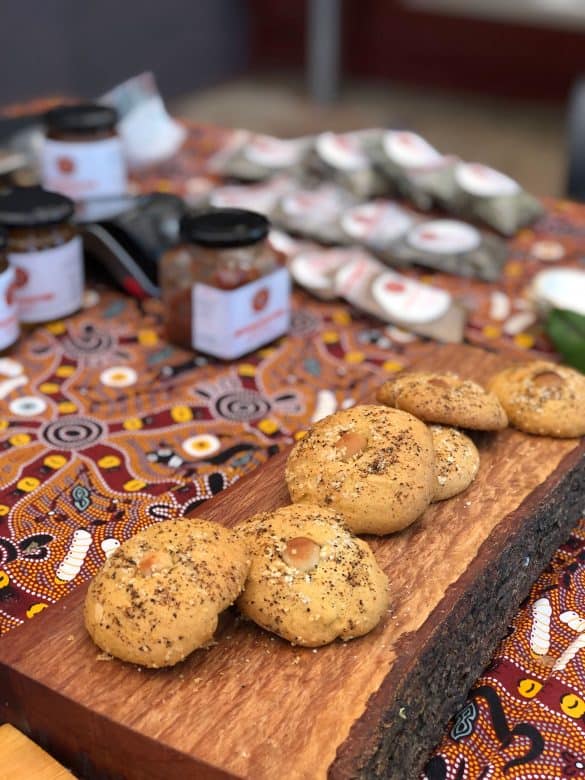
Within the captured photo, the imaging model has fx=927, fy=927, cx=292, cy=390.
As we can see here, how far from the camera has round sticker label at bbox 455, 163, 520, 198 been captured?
1.67 meters

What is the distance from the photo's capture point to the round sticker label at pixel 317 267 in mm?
1447

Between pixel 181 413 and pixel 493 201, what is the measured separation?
0.80m

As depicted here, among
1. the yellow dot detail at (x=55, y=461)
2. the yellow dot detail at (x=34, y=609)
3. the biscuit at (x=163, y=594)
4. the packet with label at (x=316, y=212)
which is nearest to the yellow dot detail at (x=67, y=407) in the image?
the yellow dot detail at (x=55, y=461)

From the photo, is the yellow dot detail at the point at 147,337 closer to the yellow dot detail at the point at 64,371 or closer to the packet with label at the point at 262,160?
the yellow dot detail at the point at 64,371

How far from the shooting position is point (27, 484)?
999mm

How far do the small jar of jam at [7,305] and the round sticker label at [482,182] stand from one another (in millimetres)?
864

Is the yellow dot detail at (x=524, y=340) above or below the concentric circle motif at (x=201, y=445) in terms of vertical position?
below

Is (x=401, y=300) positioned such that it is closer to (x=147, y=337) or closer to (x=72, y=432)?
(x=147, y=337)

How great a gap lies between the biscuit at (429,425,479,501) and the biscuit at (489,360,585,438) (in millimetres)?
89

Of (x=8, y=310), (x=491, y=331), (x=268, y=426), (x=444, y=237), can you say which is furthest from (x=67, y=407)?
(x=444, y=237)

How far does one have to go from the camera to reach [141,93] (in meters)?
1.91

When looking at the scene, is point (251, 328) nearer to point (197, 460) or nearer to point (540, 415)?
point (197, 460)

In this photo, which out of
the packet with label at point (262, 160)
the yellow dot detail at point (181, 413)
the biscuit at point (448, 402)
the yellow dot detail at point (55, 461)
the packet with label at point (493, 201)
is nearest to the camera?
the biscuit at point (448, 402)

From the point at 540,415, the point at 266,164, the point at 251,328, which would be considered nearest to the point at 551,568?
the point at 540,415
